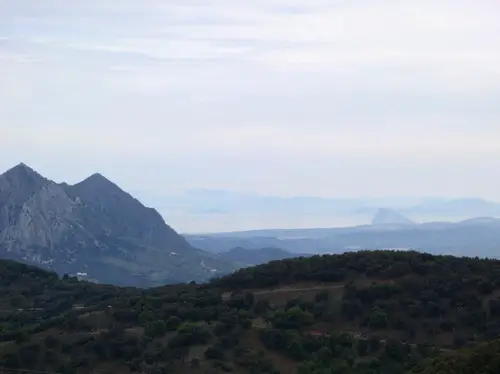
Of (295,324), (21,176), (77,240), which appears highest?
(21,176)

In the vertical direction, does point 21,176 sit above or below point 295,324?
above

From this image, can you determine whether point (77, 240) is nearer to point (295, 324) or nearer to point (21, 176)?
point (21, 176)

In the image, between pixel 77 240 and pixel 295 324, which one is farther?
pixel 77 240

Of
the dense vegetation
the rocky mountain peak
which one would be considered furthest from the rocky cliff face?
the dense vegetation

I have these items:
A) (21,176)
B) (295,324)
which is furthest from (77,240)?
(295,324)

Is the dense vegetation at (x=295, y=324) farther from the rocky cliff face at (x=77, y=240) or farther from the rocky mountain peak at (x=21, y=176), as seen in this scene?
the rocky mountain peak at (x=21, y=176)

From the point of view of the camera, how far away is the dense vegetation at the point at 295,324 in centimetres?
3809

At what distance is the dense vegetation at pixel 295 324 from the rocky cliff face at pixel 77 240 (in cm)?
10813

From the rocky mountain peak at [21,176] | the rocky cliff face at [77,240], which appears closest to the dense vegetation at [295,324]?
the rocky cliff face at [77,240]

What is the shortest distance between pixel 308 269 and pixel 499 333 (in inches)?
571

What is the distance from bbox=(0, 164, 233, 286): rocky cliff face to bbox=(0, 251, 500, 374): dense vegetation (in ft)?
355

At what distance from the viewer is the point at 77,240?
18275cm

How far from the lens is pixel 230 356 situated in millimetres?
38750

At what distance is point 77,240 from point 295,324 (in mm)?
144095
